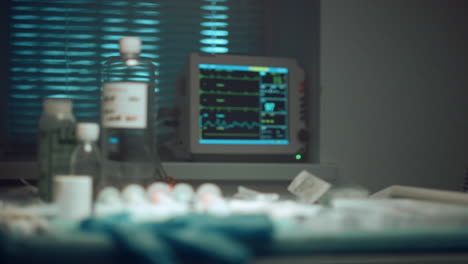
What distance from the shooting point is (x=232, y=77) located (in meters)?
1.39

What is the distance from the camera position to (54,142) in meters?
0.80

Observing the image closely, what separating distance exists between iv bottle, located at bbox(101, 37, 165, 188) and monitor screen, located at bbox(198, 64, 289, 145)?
0.76 ft

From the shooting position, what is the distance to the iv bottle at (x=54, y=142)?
0.79m

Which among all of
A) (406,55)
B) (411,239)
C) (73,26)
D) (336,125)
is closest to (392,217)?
(411,239)

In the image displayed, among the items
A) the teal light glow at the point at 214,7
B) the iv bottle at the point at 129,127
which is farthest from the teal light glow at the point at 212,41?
the iv bottle at the point at 129,127

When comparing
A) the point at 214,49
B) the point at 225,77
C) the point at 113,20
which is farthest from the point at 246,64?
the point at 113,20

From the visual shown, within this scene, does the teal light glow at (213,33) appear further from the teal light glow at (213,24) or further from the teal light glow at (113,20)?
the teal light glow at (113,20)

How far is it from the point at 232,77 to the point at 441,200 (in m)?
0.78

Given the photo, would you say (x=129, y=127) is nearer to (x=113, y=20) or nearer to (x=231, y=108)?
(x=231, y=108)

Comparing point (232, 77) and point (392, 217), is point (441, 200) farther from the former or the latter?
point (232, 77)

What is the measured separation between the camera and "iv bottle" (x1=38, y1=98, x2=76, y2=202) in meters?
0.79

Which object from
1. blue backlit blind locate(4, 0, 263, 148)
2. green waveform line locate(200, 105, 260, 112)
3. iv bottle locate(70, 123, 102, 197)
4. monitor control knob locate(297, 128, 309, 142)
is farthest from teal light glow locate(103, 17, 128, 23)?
iv bottle locate(70, 123, 102, 197)

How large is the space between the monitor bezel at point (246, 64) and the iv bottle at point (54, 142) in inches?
21.8

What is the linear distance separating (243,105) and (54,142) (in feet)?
2.32
